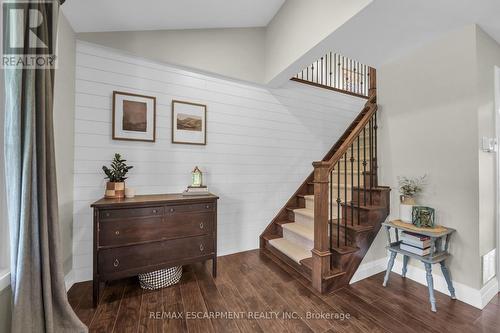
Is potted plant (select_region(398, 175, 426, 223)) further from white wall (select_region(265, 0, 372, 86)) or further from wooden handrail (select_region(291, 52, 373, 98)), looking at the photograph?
wooden handrail (select_region(291, 52, 373, 98))

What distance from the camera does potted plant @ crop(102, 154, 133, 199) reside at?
2.03 m

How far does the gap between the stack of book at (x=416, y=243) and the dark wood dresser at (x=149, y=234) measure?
73.2 inches

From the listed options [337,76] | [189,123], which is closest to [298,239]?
[189,123]

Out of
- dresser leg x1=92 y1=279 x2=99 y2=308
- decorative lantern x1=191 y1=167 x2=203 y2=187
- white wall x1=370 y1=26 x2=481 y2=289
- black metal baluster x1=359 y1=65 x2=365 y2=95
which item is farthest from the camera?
black metal baluster x1=359 y1=65 x2=365 y2=95

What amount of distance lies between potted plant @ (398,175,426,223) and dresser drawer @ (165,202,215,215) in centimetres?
193

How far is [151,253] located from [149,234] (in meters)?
0.18

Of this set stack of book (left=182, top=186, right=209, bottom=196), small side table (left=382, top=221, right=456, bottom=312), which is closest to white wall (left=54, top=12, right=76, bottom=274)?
stack of book (left=182, top=186, right=209, bottom=196)

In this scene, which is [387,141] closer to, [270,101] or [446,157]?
[446,157]

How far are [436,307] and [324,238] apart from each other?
103 cm

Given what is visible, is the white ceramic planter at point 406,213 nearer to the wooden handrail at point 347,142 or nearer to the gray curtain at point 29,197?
the wooden handrail at point 347,142

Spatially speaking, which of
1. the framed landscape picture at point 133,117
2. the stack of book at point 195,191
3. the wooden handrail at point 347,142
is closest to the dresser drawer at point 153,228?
the stack of book at point 195,191

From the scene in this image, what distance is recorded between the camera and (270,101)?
319cm

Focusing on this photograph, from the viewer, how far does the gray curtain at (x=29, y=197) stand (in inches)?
41.9

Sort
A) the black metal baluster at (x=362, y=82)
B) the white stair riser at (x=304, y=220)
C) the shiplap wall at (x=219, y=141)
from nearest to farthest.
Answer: the shiplap wall at (x=219, y=141), the white stair riser at (x=304, y=220), the black metal baluster at (x=362, y=82)
